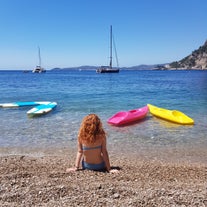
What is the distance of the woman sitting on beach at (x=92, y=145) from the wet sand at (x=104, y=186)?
0.28 m

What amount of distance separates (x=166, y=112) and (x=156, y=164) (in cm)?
665

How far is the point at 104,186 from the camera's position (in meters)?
4.29

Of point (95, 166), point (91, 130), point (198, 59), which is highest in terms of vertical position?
point (198, 59)

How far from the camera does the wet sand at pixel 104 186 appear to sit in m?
3.82

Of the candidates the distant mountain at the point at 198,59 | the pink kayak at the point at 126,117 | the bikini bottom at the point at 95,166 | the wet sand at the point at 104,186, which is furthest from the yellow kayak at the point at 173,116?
the distant mountain at the point at 198,59

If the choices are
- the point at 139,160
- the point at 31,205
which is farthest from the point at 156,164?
the point at 31,205

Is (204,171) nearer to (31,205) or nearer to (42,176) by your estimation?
(42,176)

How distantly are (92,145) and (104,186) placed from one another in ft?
3.53

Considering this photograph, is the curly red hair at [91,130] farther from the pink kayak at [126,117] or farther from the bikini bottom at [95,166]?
the pink kayak at [126,117]

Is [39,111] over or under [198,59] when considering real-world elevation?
under

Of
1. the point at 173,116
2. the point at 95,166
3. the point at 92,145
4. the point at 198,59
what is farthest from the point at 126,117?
the point at 198,59

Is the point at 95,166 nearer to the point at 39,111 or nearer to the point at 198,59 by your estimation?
the point at 39,111

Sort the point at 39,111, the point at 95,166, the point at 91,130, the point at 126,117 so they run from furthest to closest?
the point at 39,111
the point at 126,117
the point at 95,166
the point at 91,130

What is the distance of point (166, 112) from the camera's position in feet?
42.8
